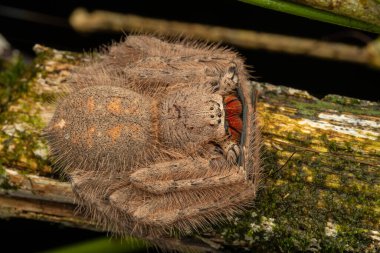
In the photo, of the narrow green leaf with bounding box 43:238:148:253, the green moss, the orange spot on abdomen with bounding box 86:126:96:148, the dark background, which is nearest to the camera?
the orange spot on abdomen with bounding box 86:126:96:148

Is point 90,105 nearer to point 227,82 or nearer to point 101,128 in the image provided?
point 101,128

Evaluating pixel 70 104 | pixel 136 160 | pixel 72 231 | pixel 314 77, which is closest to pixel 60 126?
pixel 70 104

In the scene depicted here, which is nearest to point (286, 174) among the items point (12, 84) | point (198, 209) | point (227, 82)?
point (198, 209)

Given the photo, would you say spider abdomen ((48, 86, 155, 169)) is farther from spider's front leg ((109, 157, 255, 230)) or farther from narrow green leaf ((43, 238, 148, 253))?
narrow green leaf ((43, 238, 148, 253))

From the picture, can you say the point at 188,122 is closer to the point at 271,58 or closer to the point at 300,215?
the point at 300,215

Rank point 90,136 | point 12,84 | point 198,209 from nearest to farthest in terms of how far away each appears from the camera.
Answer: point 198,209 < point 90,136 < point 12,84

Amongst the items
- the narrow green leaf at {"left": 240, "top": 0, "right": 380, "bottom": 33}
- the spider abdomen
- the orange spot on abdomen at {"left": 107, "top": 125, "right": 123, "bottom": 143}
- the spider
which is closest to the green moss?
the spider
